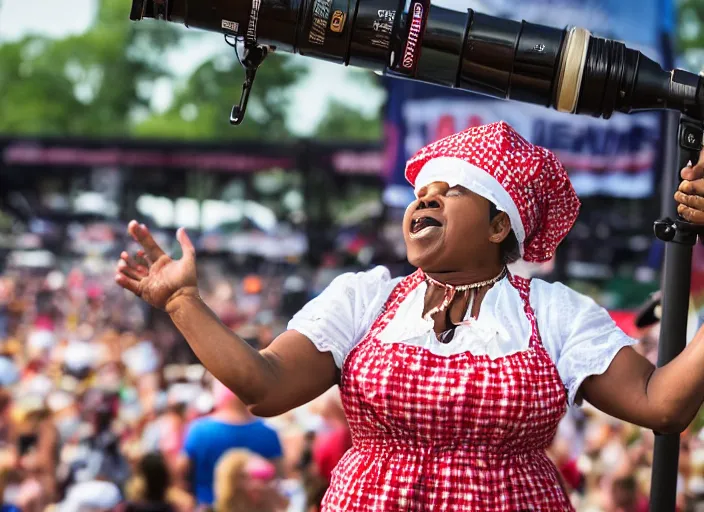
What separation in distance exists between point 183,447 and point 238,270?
45.0ft

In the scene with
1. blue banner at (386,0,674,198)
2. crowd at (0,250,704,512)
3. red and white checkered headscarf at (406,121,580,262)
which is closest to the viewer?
red and white checkered headscarf at (406,121,580,262)

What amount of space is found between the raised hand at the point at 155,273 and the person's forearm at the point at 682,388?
1.00m

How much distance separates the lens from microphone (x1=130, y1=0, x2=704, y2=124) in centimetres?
220

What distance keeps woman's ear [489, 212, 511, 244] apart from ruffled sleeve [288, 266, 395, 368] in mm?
273

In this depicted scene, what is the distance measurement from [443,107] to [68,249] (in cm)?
1172

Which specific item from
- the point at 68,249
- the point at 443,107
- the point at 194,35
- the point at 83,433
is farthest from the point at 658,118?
the point at 194,35

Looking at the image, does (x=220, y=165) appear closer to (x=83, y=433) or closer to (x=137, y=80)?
(x=83, y=433)

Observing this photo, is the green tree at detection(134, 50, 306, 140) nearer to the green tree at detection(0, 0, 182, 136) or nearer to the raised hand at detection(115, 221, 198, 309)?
the green tree at detection(0, 0, 182, 136)

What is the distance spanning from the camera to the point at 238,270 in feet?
62.6

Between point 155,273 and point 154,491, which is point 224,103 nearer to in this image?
point 154,491

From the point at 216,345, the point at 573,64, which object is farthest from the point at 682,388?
the point at 216,345

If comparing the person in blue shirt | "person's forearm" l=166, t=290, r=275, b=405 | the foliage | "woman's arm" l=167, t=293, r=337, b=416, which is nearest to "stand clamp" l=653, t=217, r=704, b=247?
"woman's arm" l=167, t=293, r=337, b=416

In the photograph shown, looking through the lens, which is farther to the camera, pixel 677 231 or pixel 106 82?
pixel 106 82

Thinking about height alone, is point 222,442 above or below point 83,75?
below
